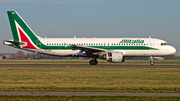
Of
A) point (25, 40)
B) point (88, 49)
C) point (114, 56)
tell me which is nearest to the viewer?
point (114, 56)

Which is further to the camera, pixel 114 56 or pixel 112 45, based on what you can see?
pixel 112 45

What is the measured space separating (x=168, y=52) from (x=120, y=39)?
8300 millimetres

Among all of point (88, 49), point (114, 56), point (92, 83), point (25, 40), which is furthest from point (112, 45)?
point (92, 83)

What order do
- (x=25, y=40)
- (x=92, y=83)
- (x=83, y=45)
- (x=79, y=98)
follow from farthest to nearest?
(x=25, y=40)
(x=83, y=45)
(x=92, y=83)
(x=79, y=98)

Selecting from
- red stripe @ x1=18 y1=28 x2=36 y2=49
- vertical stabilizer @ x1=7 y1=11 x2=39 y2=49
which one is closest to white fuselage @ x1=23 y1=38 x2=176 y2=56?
red stripe @ x1=18 y1=28 x2=36 y2=49

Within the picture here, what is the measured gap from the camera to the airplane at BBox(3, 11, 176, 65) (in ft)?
138

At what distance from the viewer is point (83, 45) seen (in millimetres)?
42844

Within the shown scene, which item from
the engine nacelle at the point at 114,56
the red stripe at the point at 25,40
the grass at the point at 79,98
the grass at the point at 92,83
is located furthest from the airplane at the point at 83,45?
the grass at the point at 79,98

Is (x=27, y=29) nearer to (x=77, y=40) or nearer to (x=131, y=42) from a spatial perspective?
(x=77, y=40)

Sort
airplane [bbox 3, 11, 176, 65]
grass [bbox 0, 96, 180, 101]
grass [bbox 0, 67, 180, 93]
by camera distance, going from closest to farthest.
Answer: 1. grass [bbox 0, 96, 180, 101]
2. grass [bbox 0, 67, 180, 93]
3. airplane [bbox 3, 11, 176, 65]

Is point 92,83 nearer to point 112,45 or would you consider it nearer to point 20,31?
point 112,45

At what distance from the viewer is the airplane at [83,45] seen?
138 ft

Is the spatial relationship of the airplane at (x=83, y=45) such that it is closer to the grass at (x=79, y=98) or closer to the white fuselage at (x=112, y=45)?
the white fuselage at (x=112, y=45)

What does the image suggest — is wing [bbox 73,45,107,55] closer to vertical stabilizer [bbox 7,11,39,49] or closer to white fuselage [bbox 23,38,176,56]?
white fuselage [bbox 23,38,176,56]
